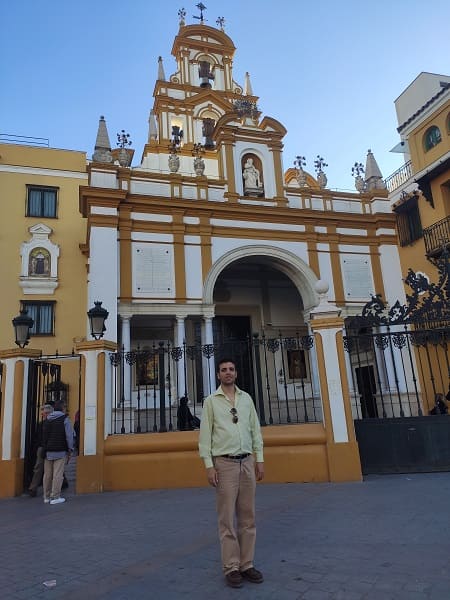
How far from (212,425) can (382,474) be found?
5163 millimetres

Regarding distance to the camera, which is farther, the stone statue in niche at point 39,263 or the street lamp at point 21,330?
the stone statue in niche at point 39,263

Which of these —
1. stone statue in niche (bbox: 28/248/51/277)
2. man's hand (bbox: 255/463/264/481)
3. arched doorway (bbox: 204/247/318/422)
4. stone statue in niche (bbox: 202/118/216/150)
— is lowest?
man's hand (bbox: 255/463/264/481)

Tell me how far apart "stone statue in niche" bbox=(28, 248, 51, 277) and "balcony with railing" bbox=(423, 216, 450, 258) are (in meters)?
14.1

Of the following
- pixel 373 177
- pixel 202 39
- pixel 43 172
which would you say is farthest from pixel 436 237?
pixel 202 39

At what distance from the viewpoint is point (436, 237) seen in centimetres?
1519

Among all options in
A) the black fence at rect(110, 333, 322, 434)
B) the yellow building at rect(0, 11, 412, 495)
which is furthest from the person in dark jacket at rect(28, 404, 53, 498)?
the black fence at rect(110, 333, 322, 434)

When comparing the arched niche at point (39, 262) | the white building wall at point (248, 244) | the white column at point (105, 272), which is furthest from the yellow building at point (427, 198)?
the arched niche at point (39, 262)

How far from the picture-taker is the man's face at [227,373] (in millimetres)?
3986

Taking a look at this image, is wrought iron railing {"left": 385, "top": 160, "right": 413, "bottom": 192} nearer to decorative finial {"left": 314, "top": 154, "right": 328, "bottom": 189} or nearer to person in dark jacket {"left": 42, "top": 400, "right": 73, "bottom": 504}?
decorative finial {"left": 314, "top": 154, "right": 328, "bottom": 189}

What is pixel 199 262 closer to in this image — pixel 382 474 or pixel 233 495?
pixel 382 474

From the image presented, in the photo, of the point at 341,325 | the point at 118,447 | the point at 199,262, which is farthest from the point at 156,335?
the point at 341,325

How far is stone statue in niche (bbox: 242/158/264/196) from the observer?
1692 centimetres

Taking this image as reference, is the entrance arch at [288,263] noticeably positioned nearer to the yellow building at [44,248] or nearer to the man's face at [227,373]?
the yellow building at [44,248]

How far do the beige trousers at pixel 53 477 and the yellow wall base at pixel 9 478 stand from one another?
916 millimetres
